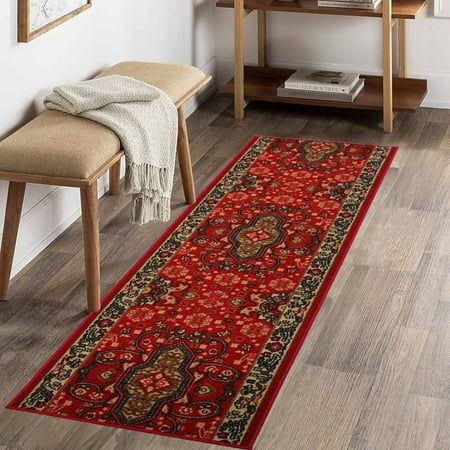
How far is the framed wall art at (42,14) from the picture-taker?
340 centimetres

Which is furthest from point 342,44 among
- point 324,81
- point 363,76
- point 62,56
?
point 62,56

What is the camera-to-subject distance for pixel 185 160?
3.99 meters

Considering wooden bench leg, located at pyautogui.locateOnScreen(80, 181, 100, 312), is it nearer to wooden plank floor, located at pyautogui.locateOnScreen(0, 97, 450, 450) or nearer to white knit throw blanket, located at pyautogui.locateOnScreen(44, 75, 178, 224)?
wooden plank floor, located at pyautogui.locateOnScreen(0, 97, 450, 450)

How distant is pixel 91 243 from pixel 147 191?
1.16ft

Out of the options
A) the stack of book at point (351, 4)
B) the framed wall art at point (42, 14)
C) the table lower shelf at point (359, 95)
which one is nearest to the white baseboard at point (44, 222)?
the framed wall art at point (42, 14)

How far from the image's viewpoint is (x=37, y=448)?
2621 millimetres

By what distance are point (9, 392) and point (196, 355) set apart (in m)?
0.53

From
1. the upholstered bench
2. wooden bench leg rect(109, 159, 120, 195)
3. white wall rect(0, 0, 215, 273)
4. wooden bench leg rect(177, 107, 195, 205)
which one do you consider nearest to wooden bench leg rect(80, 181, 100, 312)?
the upholstered bench

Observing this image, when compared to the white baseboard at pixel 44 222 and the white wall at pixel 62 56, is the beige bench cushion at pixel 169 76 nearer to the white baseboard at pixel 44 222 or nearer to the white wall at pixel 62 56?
the white wall at pixel 62 56

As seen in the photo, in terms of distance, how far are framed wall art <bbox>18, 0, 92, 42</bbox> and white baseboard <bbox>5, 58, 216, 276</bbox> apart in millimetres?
575

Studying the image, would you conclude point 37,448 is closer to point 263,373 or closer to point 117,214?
point 263,373

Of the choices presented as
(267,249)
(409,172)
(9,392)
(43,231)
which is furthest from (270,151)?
(9,392)

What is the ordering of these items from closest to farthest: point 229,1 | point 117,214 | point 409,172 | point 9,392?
1. point 9,392
2. point 117,214
3. point 409,172
4. point 229,1

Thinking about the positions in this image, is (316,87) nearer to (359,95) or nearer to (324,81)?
(324,81)
